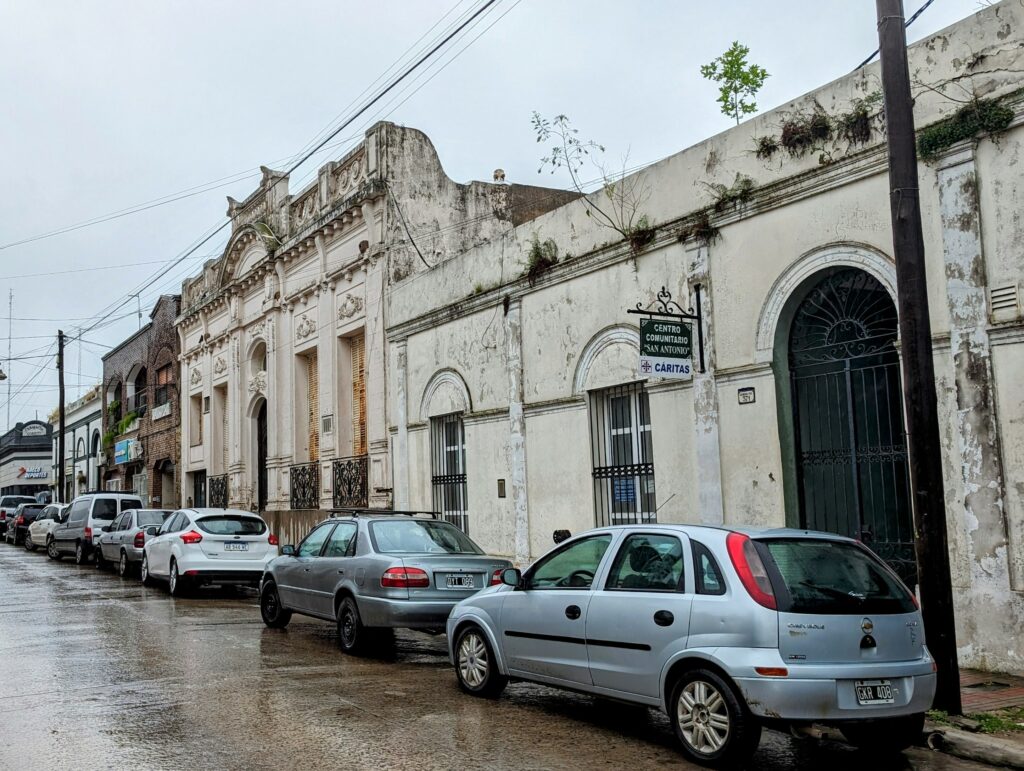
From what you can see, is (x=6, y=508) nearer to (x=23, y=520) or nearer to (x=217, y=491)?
(x=23, y=520)

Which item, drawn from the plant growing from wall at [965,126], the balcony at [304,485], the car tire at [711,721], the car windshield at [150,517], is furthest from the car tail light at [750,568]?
the balcony at [304,485]

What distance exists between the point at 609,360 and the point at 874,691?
7.87 meters

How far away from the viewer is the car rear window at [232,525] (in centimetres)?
1714

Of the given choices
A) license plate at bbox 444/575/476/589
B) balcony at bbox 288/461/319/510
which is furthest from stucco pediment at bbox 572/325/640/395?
balcony at bbox 288/461/319/510

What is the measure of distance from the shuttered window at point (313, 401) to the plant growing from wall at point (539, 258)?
1078cm

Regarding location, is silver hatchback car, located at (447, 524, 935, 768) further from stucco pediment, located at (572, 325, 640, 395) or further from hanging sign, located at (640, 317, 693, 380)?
stucco pediment, located at (572, 325, 640, 395)

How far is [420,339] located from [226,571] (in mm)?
5385

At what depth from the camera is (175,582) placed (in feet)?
55.9

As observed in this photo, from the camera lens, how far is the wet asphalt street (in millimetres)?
6426

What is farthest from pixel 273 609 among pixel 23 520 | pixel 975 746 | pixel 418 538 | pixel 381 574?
pixel 23 520

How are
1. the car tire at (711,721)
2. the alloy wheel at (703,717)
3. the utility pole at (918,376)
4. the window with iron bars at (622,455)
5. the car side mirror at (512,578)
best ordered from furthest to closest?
the window with iron bars at (622,455) → the car side mirror at (512,578) → the utility pole at (918,376) → the alloy wheel at (703,717) → the car tire at (711,721)

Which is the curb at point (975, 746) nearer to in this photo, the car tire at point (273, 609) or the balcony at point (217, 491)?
the car tire at point (273, 609)

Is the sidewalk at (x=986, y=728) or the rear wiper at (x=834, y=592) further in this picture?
the sidewalk at (x=986, y=728)

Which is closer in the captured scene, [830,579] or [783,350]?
[830,579]
